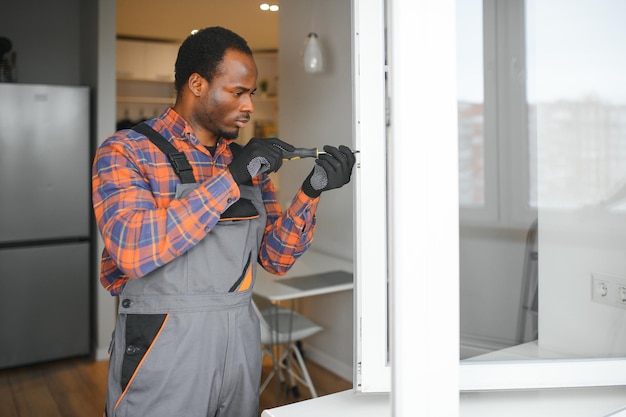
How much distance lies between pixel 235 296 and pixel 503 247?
25.8 inches

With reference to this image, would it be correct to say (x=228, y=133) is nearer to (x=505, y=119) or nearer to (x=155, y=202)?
(x=155, y=202)

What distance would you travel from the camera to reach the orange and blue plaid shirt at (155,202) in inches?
48.6

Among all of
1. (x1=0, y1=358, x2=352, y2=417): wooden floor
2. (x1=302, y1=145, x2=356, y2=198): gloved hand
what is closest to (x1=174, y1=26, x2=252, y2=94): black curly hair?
(x1=302, y1=145, x2=356, y2=198): gloved hand

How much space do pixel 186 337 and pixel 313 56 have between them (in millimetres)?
2620

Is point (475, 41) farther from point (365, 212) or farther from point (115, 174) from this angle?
point (115, 174)

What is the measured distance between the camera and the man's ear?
4.87ft

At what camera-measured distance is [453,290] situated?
0.89 meters

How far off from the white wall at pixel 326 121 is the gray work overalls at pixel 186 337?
2225 millimetres

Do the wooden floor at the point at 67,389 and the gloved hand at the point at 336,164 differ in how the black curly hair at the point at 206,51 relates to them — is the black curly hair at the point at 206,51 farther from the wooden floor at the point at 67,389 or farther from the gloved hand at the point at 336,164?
the wooden floor at the point at 67,389

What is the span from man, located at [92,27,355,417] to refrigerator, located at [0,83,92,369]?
2571 millimetres

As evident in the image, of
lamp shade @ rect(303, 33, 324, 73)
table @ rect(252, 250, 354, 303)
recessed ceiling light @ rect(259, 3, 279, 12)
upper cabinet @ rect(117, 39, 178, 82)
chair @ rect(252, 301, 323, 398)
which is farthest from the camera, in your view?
upper cabinet @ rect(117, 39, 178, 82)

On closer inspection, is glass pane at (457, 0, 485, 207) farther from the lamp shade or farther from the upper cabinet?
the upper cabinet

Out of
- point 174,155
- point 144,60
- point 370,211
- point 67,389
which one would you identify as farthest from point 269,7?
point 370,211

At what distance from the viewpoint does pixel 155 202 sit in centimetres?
136
